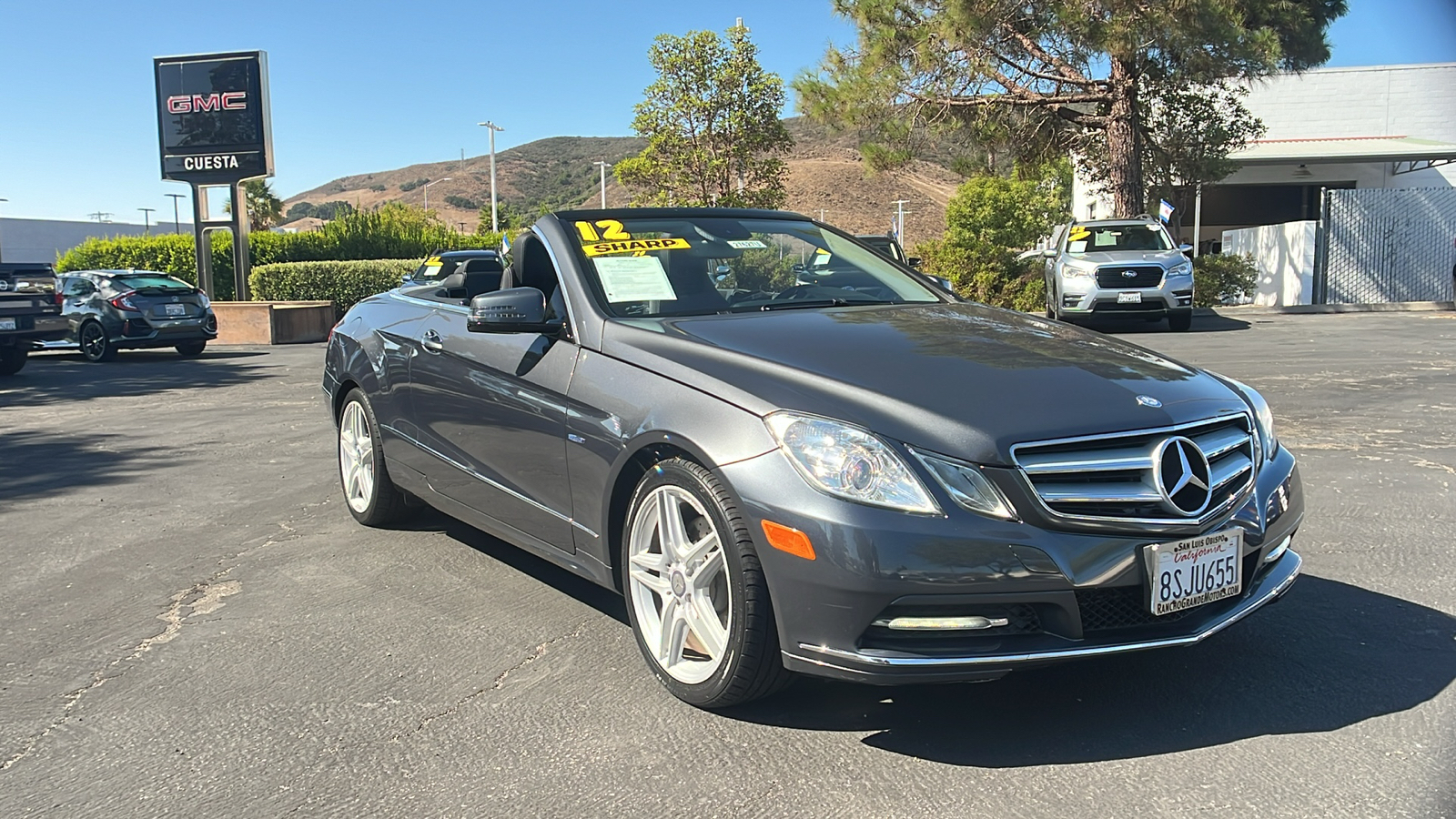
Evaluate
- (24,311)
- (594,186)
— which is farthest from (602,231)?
(594,186)

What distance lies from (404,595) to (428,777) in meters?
1.78

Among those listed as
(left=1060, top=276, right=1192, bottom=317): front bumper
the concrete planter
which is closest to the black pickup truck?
the concrete planter

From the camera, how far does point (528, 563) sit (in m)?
5.19

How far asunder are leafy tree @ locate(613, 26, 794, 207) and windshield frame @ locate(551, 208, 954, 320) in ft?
71.3

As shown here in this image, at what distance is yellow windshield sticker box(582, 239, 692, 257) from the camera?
4.45 meters

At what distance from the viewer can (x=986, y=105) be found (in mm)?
22516

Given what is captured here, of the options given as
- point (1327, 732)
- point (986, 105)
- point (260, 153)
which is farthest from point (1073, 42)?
point (1327, 732)

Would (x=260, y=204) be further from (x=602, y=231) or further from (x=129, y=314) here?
(x=602, y=231)

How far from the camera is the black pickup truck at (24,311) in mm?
14766

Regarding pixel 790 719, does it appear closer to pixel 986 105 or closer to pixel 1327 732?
pixel 1327 732

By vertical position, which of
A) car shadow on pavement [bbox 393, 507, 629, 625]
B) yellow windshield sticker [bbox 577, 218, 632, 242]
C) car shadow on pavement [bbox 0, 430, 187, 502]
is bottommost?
car shadow on pavement [bbox 393, 507, 629, 625]

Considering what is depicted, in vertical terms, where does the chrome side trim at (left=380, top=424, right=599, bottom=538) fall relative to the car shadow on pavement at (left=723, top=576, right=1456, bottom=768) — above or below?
above

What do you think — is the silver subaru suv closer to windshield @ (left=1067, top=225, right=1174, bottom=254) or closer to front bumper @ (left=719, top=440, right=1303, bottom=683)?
windshield @ (left=1067, top=225, right=1174, bottom=254)

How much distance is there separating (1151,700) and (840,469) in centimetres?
127
